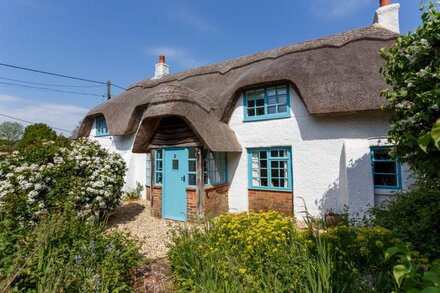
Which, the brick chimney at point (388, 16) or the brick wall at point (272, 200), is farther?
the brick chimney at point (388, 16)

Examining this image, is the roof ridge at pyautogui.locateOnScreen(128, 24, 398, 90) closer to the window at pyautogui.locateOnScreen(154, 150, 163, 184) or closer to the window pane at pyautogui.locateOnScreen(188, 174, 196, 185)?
the window at pyautogui.locateOnScreen(154, 150, 163, 184)

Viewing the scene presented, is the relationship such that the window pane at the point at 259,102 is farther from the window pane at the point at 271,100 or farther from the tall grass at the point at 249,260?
the tall grass at the point at 249,260

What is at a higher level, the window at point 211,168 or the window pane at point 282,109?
the window pane at point 282,109

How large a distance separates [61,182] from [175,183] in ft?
10.2

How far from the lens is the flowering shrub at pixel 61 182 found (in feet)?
16.7

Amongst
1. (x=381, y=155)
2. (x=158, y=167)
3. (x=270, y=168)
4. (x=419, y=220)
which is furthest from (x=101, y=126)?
(x=419, y=220)

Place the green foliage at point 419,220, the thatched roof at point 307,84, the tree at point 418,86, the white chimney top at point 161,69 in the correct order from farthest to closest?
1. the white chimney top at point 161,69
2. the thatched roof at point 307,84
3. the green foliage at point 419,220
4. the tree at point 418,86

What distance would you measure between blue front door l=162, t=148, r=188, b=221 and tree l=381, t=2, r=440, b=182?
5507 millimetres

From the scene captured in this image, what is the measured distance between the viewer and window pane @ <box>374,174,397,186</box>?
632cm

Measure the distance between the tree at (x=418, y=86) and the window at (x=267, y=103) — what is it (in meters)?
4.02

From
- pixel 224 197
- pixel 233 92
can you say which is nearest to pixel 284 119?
pixel 233 92

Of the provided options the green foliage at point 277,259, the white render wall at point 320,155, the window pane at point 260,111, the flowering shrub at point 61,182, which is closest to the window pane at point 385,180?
the white render wall at point 320,155

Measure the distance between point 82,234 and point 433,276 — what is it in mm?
4301

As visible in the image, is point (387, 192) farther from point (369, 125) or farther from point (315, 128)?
point (315, 128)
